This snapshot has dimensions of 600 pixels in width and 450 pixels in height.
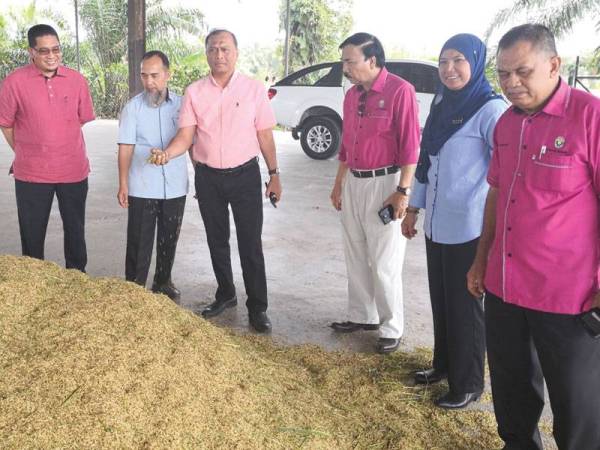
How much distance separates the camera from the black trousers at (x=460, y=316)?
2.62 meters

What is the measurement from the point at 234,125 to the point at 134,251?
1.13m

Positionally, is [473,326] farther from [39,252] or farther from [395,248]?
[39,252]

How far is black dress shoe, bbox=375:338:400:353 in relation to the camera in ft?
11.1

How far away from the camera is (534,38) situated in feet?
5.91

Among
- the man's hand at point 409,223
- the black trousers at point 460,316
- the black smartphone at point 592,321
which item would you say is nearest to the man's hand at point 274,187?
the man's hand at point 409,223

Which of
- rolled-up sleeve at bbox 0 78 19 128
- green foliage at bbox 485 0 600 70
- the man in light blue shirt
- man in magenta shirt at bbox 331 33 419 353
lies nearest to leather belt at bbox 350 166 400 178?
man in magenta shirt at bbox 331 33 419 353

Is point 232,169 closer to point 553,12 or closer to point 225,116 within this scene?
point 225,116

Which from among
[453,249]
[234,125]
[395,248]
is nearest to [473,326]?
[453,249]

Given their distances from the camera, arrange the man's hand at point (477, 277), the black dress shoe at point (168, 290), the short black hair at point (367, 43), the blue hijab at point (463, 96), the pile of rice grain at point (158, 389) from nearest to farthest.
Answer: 1. the pile of rice grain at point (158, 389)
2. the man's hand at point (477, 277)
3. the blue hijab at point (463, 96)
4. the short black hair at point (367, 43)
5. the black dress shoe at point (168, 290)

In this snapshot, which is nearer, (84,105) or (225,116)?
(225,116)

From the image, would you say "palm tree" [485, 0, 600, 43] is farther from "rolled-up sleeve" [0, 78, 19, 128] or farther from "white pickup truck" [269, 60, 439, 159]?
"rolled-up sleeve" [0, 78, 19, 128]

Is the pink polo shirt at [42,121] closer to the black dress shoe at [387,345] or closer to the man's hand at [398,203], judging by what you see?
the man's hand at [398,203]

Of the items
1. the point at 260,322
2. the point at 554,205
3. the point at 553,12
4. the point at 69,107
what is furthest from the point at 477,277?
the point at 553,12

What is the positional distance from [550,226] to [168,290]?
9.49 ft
